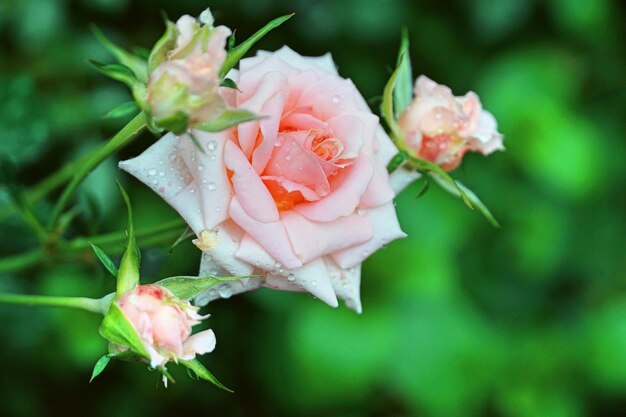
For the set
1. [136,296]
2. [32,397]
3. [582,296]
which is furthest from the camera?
[582,296]

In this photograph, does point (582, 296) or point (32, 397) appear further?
point (582, 296)

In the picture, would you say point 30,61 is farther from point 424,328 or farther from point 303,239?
point 303,239

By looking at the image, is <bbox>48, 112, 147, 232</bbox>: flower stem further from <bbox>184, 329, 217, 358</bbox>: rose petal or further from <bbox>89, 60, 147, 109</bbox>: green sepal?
<bbox>184, 329, 217, 358</bbox>: rose petal

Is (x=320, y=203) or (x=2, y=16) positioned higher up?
(x=320, y=203)

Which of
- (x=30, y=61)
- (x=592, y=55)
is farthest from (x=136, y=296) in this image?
(x=592, y=55)

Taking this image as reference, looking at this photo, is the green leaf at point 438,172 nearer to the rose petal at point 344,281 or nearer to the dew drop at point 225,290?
the rose petal at point 344,281

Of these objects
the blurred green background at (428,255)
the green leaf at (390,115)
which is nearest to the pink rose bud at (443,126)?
the green leaf at (390,115)

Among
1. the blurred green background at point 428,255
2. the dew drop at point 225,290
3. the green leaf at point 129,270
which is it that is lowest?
the blurred green background at point 428,255
